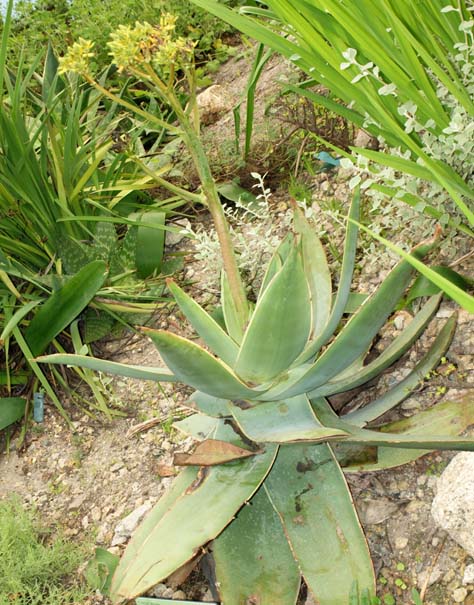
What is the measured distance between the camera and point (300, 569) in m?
1.35

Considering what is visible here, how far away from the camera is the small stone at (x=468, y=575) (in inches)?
53.1

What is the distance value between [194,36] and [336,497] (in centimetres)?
291

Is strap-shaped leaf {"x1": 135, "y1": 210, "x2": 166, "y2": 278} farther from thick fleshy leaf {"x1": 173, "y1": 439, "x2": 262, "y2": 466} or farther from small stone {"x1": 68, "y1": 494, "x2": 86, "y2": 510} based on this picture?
thick fleshy leaf {"x1": 173, "y1": 439, "x2": 262, "y2": 466}

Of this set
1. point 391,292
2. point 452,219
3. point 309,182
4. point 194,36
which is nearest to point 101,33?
point 194,36

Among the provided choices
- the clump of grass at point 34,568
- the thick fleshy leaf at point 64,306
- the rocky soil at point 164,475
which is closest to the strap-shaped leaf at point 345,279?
the rocky soil at point 164,475

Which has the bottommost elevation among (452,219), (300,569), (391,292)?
(300,569)

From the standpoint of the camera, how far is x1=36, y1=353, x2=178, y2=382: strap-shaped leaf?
1473 mm

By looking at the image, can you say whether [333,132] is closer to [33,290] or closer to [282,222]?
[282,222]

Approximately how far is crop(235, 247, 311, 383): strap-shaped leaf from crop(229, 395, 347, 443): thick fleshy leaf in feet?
0.24

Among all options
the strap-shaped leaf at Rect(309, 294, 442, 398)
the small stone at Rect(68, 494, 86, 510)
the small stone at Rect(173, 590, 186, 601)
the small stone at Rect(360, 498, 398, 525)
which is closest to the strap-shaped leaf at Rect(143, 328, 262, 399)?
the strap-shaped leaf at Rect(309, 294, 442, 398)

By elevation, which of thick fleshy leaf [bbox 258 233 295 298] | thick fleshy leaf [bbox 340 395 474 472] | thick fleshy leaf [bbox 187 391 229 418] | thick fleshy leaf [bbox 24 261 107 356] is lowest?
thick fleshy leaf [bbox 340 395 474 472]

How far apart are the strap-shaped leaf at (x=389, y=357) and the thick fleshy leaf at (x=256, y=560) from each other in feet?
0.90

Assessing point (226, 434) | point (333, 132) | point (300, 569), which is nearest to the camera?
point (300, 569)

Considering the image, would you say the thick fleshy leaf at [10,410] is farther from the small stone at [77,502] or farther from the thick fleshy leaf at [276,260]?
the thick fleshy leaf at [276,260]
